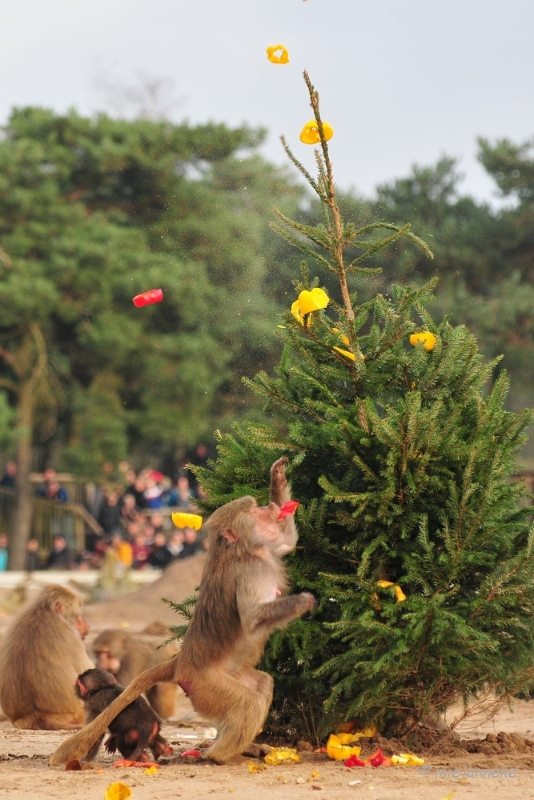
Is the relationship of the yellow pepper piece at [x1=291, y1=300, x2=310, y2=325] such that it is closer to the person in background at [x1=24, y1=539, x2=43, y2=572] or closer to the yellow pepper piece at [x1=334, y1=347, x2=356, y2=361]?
the yellow pepper piece at [x1=334, y1=347, x2=356, y2=361]

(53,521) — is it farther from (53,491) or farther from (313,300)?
(313,300)

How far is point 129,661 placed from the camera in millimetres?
9703

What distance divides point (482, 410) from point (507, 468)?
39 centimetres

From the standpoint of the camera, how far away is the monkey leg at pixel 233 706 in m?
5.71

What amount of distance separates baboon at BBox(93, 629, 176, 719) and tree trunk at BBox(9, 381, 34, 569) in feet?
52.8

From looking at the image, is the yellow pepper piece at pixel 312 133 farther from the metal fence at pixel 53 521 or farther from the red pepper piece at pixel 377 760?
the metal fence at pixel 53 521

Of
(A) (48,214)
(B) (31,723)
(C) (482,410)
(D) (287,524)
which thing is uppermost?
(A) (48,214)

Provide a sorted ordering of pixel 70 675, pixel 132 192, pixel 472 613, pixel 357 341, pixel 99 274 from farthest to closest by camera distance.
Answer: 1. pixel 132 192
2. pixel 99 274
3. pixel 70 675
4. pixel 357 341
5. pixel 472 613

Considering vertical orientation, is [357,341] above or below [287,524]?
above

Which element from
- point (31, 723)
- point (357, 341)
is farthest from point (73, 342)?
point (357, 341)

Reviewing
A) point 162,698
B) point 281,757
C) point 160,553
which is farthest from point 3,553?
point 281,757

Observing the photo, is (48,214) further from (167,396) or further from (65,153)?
(167,396)

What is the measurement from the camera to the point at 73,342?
29094 mm

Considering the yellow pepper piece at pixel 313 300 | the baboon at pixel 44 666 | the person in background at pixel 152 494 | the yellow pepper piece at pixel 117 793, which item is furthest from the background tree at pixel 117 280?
the yellow pepper piece at pixel 117 793
